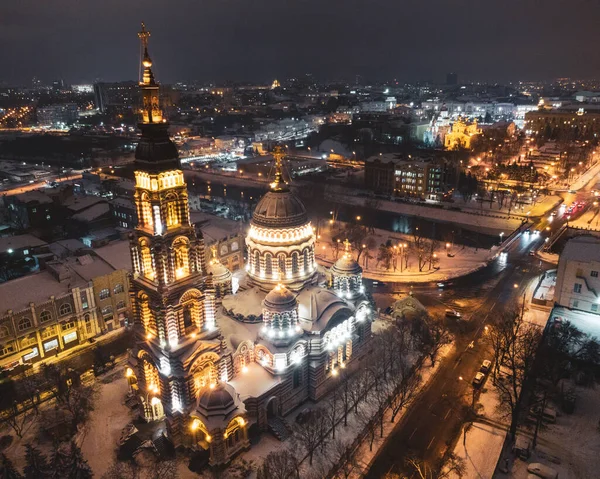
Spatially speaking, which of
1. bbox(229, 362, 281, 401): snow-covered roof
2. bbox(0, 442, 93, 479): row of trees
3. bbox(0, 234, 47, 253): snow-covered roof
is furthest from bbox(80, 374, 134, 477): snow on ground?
bbox(0, 234, 47, 253): snow-covered roof

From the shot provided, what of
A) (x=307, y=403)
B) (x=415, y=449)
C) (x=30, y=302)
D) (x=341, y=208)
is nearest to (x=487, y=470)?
(x=415, y=449)

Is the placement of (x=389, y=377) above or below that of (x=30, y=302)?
below

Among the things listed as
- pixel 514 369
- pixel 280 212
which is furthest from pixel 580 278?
pixel 280 212

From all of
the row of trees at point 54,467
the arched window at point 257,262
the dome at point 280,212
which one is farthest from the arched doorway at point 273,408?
the dome at point 280,212

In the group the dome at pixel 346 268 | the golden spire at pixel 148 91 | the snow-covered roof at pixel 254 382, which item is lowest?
the snow-covered roof at pixel 254 382

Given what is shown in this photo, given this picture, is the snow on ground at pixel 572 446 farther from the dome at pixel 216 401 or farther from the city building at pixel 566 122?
the city building at pixel 566 122

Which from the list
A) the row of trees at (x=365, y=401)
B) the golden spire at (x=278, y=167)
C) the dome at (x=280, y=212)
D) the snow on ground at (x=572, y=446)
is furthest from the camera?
the dome at (x=280, y=212)

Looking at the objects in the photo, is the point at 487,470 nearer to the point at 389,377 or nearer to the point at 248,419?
the point at 389,377

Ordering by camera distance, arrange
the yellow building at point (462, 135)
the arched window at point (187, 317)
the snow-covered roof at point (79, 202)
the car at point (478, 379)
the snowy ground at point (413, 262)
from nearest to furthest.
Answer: the arched window at point (187, 317)
the car at point (478, 379)
the snowy ground at point (413, 262)
the snow-covered roof at point (79, 202)
the yellow building at point (462, 135)
